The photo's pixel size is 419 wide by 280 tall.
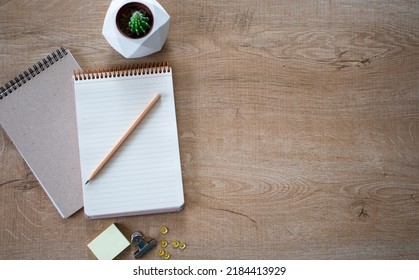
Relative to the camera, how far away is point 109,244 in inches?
35.7

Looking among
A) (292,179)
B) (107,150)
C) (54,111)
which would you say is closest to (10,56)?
(54,111)

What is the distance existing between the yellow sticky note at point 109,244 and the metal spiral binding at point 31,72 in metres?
0.32

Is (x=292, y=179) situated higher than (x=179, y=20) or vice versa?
(x=179, y=20)

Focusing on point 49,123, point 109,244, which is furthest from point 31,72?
point 109,244

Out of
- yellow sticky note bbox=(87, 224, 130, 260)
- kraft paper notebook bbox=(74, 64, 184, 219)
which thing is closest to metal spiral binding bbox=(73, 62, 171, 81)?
kraft paper notebook bbox=(74, 64, 184, 219)

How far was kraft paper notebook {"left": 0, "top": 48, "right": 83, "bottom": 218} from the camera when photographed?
901 millimetres

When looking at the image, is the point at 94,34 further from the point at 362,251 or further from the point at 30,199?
the point at 362,251

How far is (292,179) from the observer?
0.93 meters

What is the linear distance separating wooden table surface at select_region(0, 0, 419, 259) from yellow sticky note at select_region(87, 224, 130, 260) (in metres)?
0.02

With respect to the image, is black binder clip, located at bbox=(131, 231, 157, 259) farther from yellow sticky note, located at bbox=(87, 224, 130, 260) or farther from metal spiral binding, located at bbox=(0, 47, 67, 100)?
metal spiral binding, located at bbox=(0, 47, 67, 100)

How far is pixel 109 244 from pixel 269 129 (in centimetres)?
37

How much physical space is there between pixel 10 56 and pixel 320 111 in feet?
1.97

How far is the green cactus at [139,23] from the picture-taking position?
0.82 m


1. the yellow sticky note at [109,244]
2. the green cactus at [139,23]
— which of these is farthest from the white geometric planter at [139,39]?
the yellow sticky note at [109,244]
